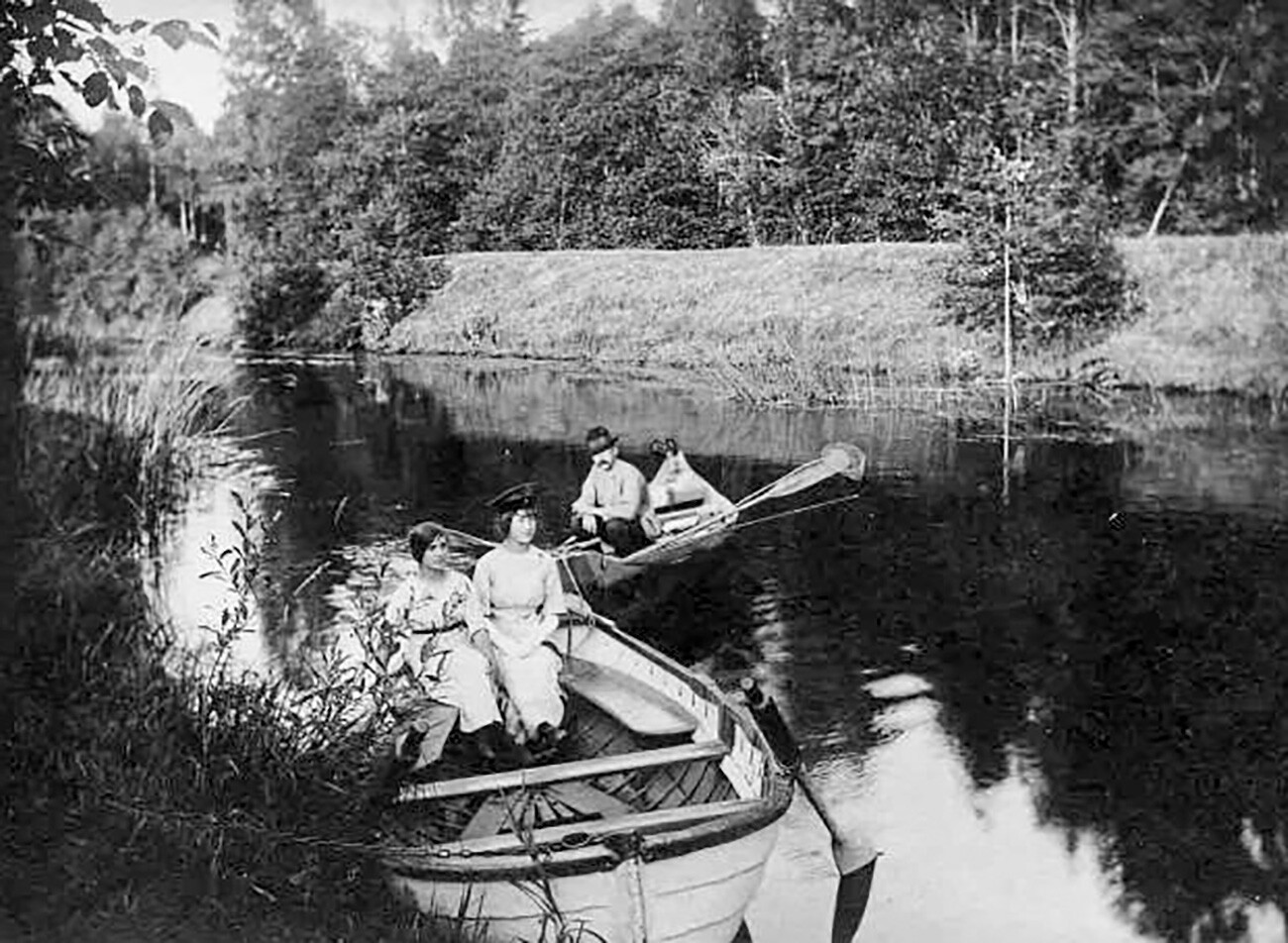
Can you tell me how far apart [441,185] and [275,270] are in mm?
435

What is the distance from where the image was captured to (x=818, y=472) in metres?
3.79

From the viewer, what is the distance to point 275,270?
3.31 m

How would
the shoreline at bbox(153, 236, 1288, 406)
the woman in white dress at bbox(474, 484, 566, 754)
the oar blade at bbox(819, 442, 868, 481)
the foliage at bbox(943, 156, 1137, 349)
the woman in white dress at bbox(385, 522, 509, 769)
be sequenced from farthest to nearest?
1. the foliage at bbox(943, 156, 1137, 349)
2. the oar blade at bbox(819, 442, 868, 481)
3. the shoreline at bbox(153, 236, 1288, 406)
4. the woman in white dress at bbox(474, 484, 566, 754)
5. the woman in white dress at bbox(385, 522, 509, 769)

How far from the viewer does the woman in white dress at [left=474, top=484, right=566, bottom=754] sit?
2.93m

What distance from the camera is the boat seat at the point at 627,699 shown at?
9.97ft

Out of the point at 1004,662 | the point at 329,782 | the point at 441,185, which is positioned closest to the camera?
the point at 329,782

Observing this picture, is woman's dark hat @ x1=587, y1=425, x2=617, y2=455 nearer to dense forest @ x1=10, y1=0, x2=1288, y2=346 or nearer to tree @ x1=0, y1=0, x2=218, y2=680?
dense forest @ x1=10, y1=0, x2=1288, y2=346

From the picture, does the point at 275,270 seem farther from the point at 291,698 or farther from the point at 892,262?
the point at 892,262

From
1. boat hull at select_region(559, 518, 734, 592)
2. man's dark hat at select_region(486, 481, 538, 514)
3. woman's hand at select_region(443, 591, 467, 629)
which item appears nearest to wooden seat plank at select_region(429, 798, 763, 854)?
woman's hand at select_region(443, 591, 467, 629)

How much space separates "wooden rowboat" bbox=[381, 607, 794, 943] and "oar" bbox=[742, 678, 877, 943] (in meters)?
0.03

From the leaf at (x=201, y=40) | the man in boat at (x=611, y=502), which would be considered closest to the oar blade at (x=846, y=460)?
the man in boat at (x=611, y=502)

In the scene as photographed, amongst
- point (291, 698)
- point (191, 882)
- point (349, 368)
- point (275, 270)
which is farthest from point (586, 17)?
point (191, 882)

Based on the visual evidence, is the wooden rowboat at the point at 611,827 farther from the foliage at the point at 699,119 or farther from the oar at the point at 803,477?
the foliage at the point at 699,119

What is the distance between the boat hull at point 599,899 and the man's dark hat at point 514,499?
3.17 feet
